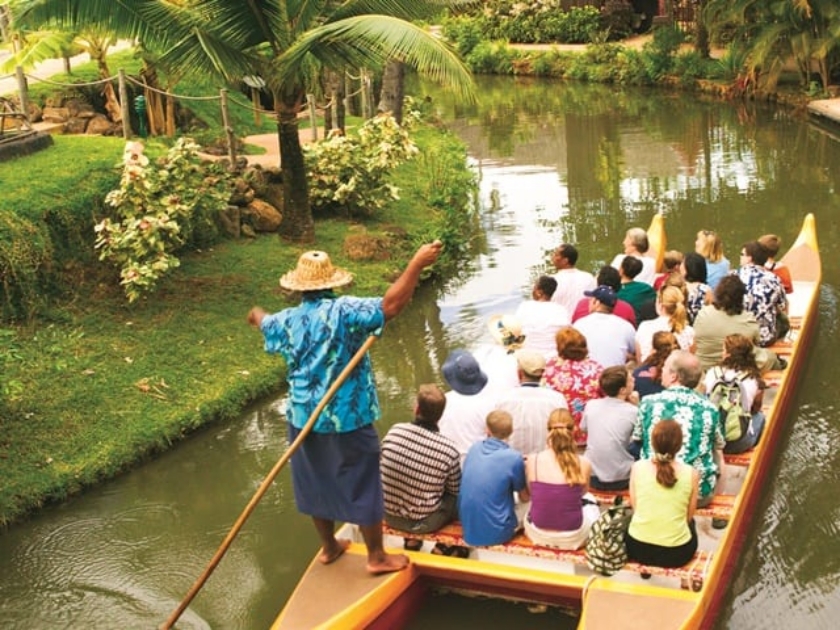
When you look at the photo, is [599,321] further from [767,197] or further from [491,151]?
[491,151]

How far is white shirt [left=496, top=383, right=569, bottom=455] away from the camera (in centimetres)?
675

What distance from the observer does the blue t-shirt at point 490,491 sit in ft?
20.0

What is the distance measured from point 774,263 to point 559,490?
4.71m

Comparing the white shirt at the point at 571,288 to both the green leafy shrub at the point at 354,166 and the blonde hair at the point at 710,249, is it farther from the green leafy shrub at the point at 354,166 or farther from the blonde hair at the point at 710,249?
the green leafy shrub at the point at 354,166

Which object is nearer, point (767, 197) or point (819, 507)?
point (819, 507)

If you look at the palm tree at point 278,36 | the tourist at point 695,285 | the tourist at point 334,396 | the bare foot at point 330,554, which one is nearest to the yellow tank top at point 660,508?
the tourist at point 334,396

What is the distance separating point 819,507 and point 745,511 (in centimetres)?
91

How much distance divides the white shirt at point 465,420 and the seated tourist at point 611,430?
25.8 inches

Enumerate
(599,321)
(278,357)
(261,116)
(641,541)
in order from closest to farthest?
1. (641,541)
2. (599,321)
3. (278,357)
4. (261,116)

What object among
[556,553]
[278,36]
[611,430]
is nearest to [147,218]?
[278,36]

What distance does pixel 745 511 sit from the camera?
6.73 metres

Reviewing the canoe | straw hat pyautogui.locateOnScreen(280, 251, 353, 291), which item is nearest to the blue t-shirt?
the canoe

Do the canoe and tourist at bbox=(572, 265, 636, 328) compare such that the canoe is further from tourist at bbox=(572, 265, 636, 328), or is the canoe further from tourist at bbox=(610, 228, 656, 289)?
tourist at bbox=(610, 228, 656, 289)

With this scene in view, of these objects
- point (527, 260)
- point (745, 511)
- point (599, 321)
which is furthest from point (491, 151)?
point (745, 511)
